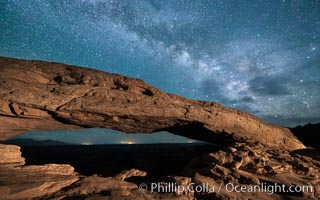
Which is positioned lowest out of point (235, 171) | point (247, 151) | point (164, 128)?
point (235, 171)

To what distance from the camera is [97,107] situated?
980cm

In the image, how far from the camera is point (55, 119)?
9852 mm

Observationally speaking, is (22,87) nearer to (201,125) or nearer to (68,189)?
(68,189)

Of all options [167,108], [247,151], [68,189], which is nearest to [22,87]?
[68,189]

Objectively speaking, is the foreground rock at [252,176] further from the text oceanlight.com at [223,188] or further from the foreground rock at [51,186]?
the foreground rock at [51,186]

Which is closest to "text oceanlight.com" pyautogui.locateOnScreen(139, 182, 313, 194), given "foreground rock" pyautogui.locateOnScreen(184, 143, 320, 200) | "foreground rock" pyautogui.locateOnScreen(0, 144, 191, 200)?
"foreground rock" pyautogui.locateOnScreen(184, 143, 320, 200)

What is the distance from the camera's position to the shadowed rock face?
29.0 feet

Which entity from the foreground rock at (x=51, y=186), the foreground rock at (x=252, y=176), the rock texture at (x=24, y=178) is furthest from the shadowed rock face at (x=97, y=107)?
the foreground rock at (x=252, y=176)

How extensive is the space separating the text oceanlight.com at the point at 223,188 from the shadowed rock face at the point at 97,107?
457 centimetres

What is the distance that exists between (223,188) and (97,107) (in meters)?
7.11

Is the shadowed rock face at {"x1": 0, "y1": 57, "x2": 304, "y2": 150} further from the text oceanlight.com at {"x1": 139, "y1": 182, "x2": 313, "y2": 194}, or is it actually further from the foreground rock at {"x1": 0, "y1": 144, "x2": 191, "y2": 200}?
the text oceanlight.com at {"x1": 139, "y1": 182, "x2": 313, "y2": 194}

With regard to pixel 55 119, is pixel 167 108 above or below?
above

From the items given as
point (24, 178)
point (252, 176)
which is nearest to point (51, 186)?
point (24, 178)

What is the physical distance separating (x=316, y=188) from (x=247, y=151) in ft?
10.4
